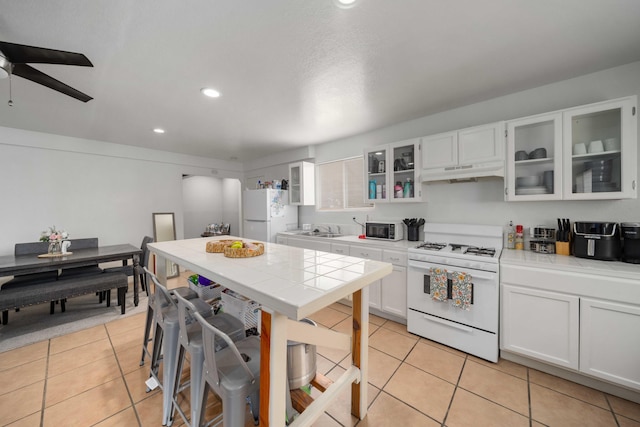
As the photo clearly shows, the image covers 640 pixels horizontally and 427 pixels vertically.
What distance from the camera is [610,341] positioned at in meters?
1.65

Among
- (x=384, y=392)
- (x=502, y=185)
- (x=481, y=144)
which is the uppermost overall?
(x=481, y=144)

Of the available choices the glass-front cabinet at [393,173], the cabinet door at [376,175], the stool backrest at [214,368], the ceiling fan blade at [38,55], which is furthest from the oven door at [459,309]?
the ceiling fan blade at [38,55]

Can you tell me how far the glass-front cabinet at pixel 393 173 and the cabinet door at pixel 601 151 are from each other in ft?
4.19

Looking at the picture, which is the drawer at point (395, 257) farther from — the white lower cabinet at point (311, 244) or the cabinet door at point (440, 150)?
the cabinet door at point (440, 150)

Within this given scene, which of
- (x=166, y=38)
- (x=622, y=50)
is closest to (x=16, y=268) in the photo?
(x=166, y=38)

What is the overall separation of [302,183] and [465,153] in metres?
2.55

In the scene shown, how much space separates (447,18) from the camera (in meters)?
1.45

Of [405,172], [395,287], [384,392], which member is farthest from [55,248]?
[405,172]

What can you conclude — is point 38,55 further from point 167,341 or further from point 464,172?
point 464,172

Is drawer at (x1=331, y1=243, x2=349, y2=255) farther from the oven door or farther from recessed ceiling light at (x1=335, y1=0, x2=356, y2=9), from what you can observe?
recessed ceiling light at (x1=335, y1=0, x2=356, y2=9)

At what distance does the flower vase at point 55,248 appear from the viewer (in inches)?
123

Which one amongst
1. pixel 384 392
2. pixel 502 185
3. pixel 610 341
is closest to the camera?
pixel 610 341

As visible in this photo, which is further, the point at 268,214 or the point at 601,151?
the point at 268,214

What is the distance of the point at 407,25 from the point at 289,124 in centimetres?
203
